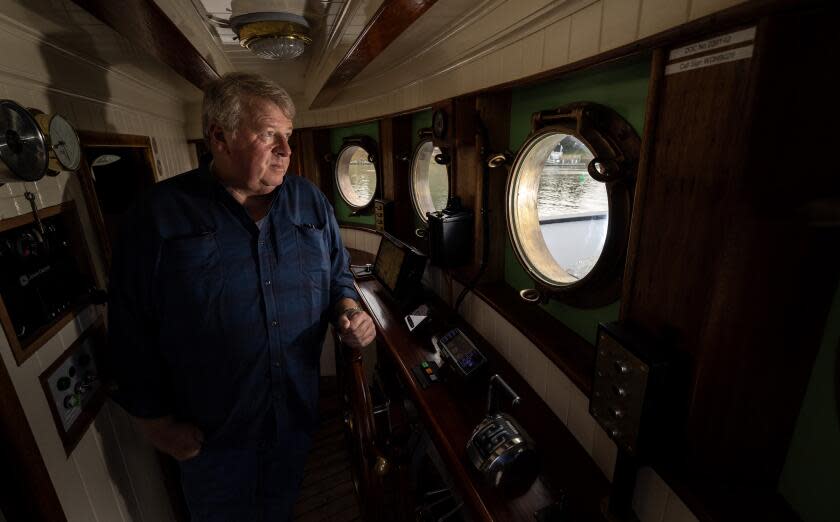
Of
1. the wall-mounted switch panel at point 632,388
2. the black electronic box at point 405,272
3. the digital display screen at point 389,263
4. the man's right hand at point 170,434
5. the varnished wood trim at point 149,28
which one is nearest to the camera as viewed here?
the wall-mounted switch panel at point 632,388

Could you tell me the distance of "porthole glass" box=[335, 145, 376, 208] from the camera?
465cm

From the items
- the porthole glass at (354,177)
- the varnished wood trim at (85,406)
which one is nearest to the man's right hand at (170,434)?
the varnished wood trim at (85,406)

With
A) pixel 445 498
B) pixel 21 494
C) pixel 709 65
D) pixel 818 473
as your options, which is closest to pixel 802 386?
pixel 818 473

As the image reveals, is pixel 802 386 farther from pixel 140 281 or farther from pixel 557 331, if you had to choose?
pixel 140 281

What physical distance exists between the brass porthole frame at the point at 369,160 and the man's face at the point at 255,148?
2.78m

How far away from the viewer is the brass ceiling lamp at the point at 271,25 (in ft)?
5.91

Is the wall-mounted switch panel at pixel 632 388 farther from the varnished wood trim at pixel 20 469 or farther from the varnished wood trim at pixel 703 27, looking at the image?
the varnished wood trim at pixel 20 469

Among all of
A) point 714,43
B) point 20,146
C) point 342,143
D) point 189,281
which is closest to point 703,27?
point 714,43

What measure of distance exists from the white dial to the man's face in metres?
0.70

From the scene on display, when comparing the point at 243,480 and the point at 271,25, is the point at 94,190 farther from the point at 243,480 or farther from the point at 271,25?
the point at 243,480

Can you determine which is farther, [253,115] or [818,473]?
[253,115]

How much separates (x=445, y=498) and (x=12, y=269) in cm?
216

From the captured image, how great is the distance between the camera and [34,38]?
150cm

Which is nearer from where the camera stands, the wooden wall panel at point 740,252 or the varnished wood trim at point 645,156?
the wooden wall panel at point 740,252
